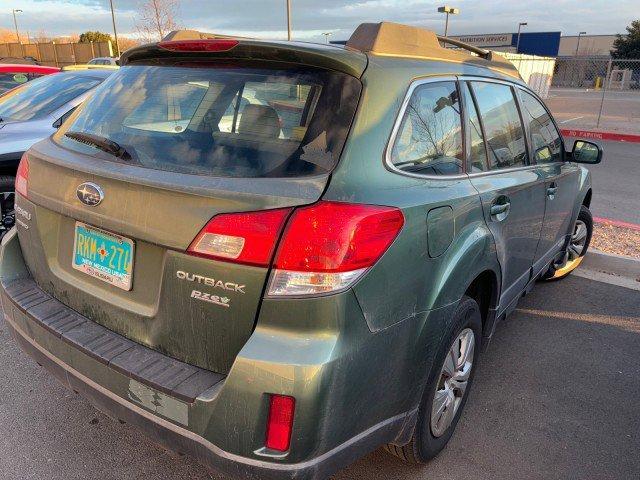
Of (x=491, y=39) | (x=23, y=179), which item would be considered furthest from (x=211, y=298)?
(x=491, y=39)

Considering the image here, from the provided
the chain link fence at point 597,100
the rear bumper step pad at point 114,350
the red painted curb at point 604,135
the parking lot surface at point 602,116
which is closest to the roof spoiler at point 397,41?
the rear bumper step pad at point 114,350

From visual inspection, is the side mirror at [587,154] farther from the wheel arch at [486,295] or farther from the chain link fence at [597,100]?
the chain link fence at [597,100]

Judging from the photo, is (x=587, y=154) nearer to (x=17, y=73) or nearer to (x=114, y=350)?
(x=114, y=350)

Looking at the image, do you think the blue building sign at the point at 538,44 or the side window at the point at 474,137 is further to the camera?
the blue building sign at the point at 538,44

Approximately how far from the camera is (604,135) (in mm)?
15586

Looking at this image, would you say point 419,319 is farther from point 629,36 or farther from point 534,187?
point 629,36

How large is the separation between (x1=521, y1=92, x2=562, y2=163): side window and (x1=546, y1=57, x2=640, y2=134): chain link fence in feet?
45.0

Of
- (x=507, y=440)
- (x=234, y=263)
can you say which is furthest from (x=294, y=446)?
(x=507, y=440)

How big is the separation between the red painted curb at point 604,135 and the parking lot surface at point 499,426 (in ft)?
43.6

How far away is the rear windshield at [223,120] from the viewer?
1877 millimetres

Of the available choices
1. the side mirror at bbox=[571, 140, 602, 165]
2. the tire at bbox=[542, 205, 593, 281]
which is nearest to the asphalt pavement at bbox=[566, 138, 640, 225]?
the tire at bbox=[542, 205, 593, 281]

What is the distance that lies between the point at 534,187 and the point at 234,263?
2119 millimetres

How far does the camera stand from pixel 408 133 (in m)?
2.12

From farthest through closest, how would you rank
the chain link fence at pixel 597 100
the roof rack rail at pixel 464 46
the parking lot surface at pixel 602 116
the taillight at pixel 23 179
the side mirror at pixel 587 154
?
the chain link fence at pixel 597 100 → the parking lot surface at pixel 602 116 → the side mirror at pixel 587 154 → the roof rack rail at pixel 464 46 → the taillight at pixel 23 179
